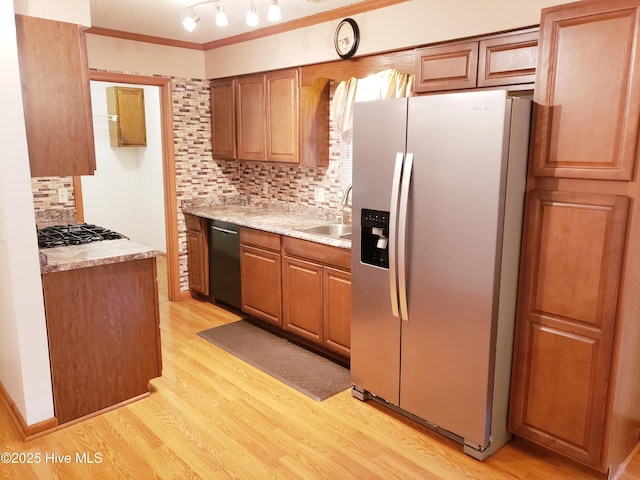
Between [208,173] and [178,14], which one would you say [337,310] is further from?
[178,14]

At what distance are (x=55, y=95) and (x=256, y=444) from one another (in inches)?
79.8

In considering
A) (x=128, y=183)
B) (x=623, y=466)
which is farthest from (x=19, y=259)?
(x=128, y=183)

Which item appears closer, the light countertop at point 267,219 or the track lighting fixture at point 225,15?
the track lighting fixture at point 225,15

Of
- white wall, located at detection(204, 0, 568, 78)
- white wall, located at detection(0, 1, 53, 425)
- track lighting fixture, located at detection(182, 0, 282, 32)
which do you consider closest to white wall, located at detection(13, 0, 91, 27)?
white wall, located at detection(0, 1, 53, 425)

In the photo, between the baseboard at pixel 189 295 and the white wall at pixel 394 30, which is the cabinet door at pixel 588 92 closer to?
the white wall at pixel 394 30

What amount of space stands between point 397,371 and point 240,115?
9.15ft

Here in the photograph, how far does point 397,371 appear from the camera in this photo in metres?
2.64

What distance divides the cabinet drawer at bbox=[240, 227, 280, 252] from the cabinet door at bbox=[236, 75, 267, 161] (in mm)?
716

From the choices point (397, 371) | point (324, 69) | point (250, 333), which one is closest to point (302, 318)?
point (250, 333)

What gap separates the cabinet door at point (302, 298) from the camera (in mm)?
3430

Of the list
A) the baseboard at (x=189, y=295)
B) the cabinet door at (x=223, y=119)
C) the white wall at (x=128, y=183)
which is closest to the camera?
the cabinet door at (x=223, y=119)

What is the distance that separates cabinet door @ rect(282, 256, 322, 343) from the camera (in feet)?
11.3

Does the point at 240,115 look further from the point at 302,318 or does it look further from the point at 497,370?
the point at 497,370

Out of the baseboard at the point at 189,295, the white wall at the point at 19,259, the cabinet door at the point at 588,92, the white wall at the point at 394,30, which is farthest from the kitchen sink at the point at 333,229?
the white wall at the point at 19,259
